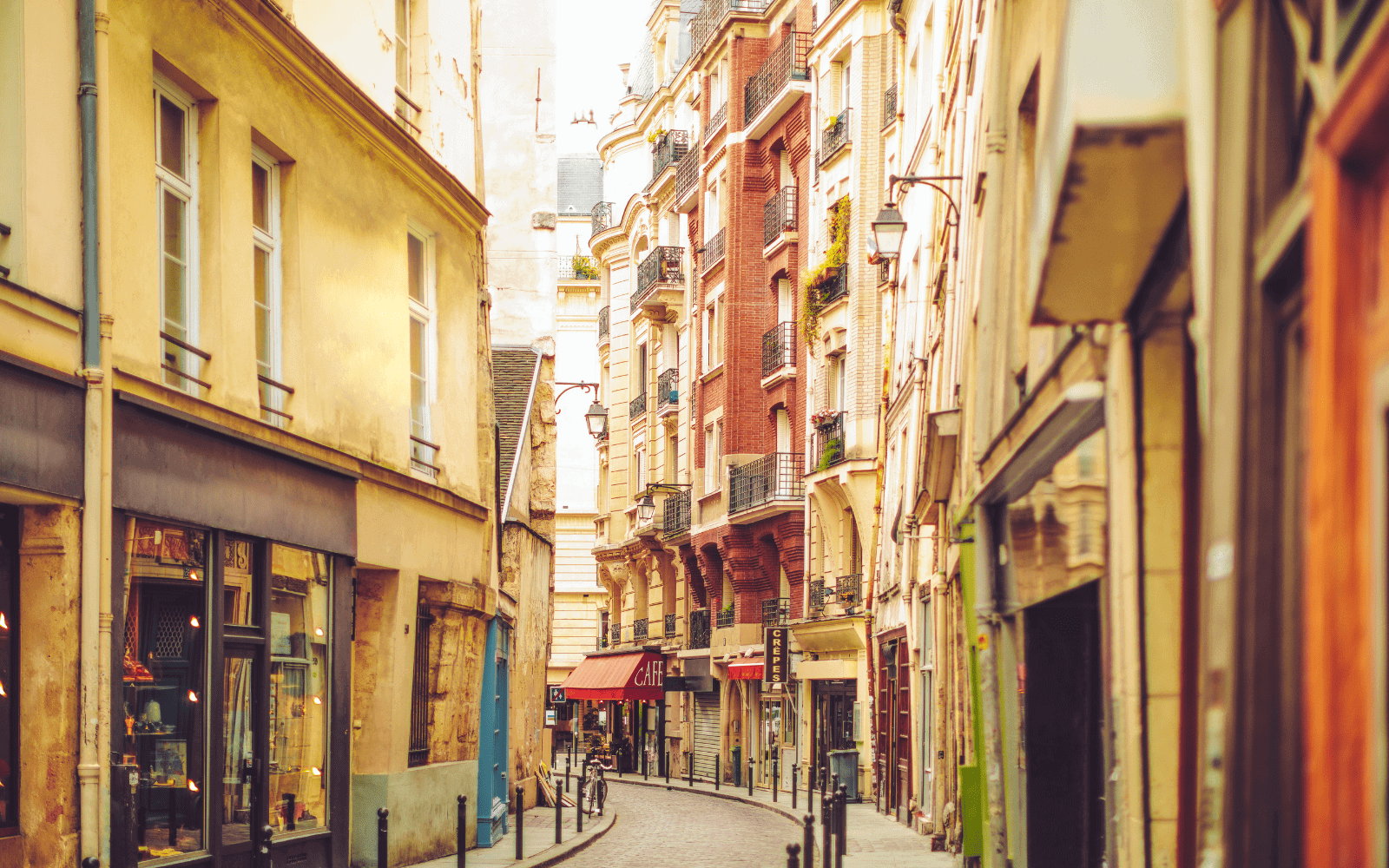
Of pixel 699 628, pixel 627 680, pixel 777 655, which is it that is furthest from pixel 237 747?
pixel 627 680

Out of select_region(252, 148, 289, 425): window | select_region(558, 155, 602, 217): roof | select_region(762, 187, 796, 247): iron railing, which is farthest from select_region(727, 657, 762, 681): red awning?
select_region(558, 155, 602, 217): roof

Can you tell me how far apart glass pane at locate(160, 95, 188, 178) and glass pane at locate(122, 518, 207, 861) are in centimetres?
278

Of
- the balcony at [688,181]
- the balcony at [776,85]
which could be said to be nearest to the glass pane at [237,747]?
the balcony at [776,85]

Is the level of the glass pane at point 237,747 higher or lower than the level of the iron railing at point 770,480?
lower

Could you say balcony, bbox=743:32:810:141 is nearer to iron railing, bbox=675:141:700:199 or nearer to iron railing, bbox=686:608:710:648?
iron railing, bbox=675:141:700:199

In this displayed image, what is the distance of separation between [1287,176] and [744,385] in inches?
1424

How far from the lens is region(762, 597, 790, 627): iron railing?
127 ft

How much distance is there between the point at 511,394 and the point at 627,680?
61.0 feet

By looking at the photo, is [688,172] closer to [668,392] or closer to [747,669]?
[668,392]

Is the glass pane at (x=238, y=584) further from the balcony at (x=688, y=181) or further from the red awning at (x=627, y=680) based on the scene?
the balcony at (x=688, y=181)

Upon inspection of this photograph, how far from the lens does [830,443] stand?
1372 inches

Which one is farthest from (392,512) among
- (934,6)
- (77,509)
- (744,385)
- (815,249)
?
(744,385)

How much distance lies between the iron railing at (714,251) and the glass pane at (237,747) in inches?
1163

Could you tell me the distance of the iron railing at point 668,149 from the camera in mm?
47875
